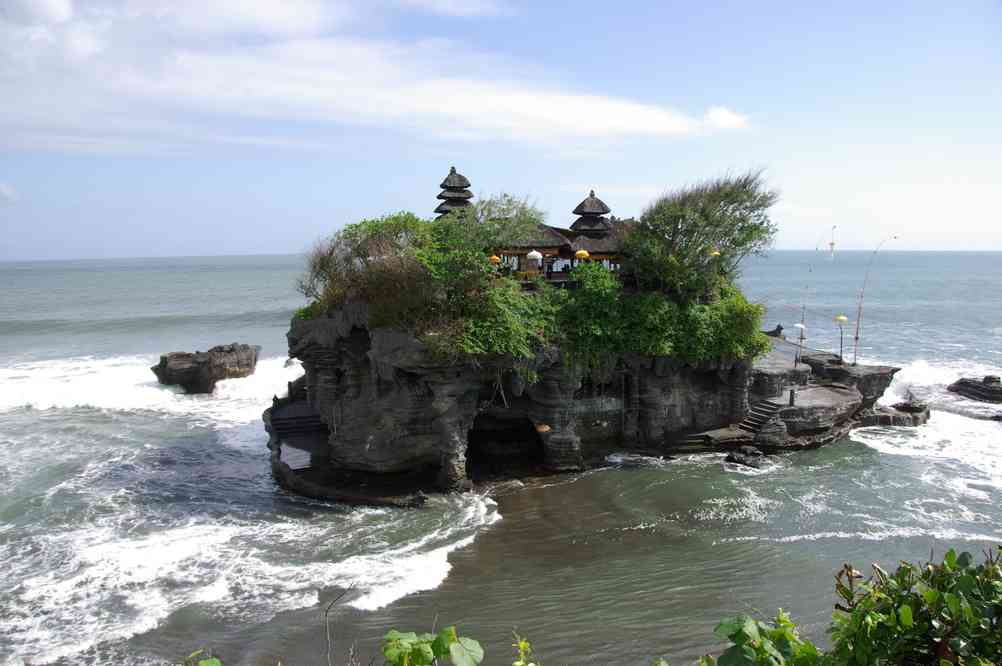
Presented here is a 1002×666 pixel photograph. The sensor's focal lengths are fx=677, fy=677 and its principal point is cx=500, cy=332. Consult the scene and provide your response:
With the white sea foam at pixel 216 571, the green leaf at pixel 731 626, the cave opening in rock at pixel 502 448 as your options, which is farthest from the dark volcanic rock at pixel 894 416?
the green leaf at pixel 731 626

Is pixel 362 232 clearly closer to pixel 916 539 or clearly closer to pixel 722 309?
pixel 722 309

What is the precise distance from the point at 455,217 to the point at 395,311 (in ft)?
13.6

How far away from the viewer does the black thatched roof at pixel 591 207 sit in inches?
1048

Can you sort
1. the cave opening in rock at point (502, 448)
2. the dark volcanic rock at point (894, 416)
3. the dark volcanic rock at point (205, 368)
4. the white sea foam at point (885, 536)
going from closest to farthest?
the white sea foam at point (885, 536)
the cave opening in rock at point (502, 448)
the dark volcanic rock at point (894, 416)
the dark volcanic rock at point (205, 368)

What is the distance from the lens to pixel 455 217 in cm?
2312

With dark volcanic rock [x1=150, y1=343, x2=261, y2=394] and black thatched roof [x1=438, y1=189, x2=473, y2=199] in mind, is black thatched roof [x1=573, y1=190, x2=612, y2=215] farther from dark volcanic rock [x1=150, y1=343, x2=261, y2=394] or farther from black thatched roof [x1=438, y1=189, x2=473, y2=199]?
dark volcanic rock [x1=150, y1=343, x2=261, y2=394]

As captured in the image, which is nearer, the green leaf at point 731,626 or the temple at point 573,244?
the green leaf at point 731,626

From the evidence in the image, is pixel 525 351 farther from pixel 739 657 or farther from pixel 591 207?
pixel 739 657

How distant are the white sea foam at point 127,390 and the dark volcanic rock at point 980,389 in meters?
36.1

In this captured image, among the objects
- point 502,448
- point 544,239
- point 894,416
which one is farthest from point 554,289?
point 894,416

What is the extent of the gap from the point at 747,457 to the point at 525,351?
31.1ft

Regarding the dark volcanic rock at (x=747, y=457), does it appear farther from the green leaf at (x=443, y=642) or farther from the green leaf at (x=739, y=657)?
the green leaf at (x=443, y=642)

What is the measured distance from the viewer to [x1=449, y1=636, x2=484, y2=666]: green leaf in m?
4.14

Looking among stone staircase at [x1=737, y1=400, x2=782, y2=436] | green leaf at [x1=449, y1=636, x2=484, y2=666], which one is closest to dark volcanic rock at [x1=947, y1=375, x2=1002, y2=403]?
stone staircase at [x1=737, y1=400, x2=782, y2=436]
